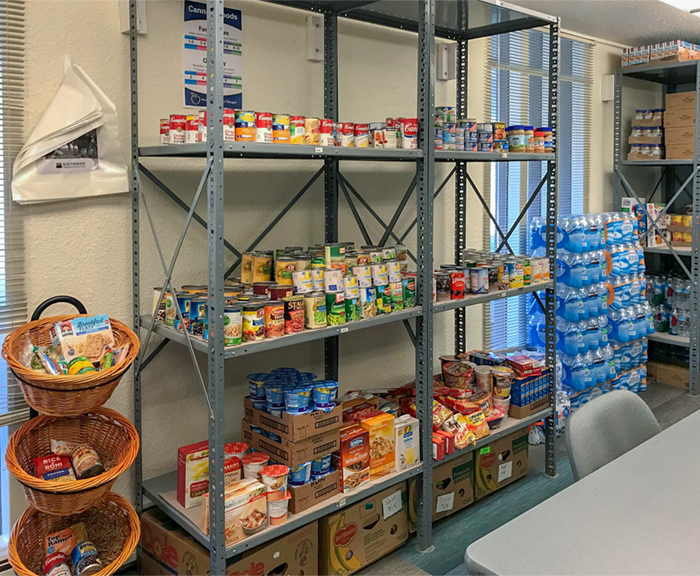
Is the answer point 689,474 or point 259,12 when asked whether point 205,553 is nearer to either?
point 689,474

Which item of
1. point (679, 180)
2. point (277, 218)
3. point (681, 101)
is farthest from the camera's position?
point (679, 180)

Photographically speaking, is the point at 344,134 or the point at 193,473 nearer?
the point at 193,473

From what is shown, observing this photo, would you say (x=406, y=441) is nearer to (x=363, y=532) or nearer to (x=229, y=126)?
(x=363, y=532)

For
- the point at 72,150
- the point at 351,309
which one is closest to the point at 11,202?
the point at 72,150

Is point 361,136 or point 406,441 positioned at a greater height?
point 361,136

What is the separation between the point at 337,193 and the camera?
10.7ft

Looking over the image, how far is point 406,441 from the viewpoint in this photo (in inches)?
112

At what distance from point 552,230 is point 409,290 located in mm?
1155

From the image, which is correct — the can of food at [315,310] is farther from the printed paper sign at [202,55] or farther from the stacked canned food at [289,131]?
the printed paper sign at [202,55]

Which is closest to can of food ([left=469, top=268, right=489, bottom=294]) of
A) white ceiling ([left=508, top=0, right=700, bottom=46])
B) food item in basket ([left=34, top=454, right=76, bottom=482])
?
white ceiling ([left=508, top=0, right=700, bottom=46])

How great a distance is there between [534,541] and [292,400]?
123cm

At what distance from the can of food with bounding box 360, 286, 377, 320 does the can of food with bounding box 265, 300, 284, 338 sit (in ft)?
1.39

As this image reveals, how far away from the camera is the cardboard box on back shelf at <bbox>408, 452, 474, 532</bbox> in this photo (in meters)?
2.97

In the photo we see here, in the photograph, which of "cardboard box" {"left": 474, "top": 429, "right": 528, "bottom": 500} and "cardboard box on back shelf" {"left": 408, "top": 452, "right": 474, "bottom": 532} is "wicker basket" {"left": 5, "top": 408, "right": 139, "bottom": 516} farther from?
"cardboard box" {"left": 474, "top": 429, "right": 528, "bottom": 500}
